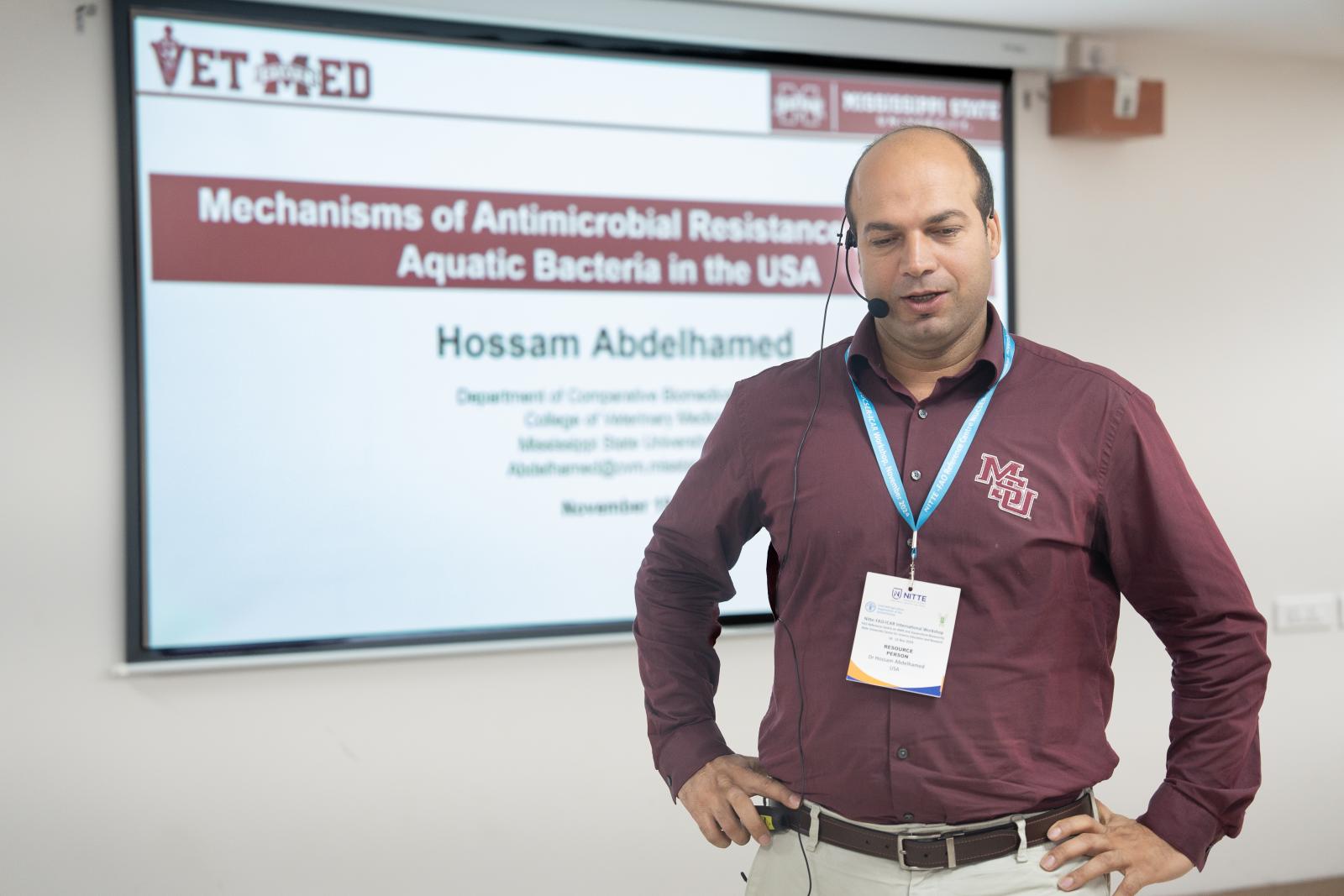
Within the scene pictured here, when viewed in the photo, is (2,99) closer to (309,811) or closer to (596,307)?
(596,307)

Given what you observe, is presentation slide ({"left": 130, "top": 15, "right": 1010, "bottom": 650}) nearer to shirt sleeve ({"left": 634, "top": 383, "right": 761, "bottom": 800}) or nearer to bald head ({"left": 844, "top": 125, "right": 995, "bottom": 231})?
shirt sleeve ({"left": 634, "top": 383, "right": 761, "bottom": 800})

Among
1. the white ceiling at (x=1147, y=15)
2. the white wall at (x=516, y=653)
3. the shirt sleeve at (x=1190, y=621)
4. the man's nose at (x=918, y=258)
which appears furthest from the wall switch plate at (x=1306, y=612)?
the man's nose at (x=918, y=258)

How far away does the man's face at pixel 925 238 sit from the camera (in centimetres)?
149

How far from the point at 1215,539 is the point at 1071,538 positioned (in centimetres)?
18

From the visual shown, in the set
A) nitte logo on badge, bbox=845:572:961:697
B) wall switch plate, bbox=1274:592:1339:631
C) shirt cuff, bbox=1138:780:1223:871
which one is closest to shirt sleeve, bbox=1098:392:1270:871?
shirt cuff, bbox=1138:780:1223:871

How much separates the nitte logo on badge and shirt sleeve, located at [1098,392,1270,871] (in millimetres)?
221

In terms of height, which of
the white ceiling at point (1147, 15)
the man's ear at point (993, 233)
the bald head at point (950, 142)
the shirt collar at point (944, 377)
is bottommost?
A: the shirt collar at point (944, 377)

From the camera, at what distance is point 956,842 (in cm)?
145

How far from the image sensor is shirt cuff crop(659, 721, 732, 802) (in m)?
1.67

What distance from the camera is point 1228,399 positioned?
409 cm

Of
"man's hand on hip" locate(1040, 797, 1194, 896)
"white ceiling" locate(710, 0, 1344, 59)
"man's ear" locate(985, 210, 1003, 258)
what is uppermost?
"white ceiling" locate(710, 0, 1344, 59)

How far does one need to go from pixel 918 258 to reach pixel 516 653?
215 cm

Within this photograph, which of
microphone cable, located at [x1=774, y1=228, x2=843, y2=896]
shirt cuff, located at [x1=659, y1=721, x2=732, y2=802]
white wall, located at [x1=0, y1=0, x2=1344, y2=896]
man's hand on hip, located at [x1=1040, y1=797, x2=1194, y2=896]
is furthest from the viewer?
white wall, located at [x1=0, y1=0, x2=1344, y2=896]

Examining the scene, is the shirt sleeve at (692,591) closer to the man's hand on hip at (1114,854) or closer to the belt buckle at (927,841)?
the belt buckle at (927,841)
